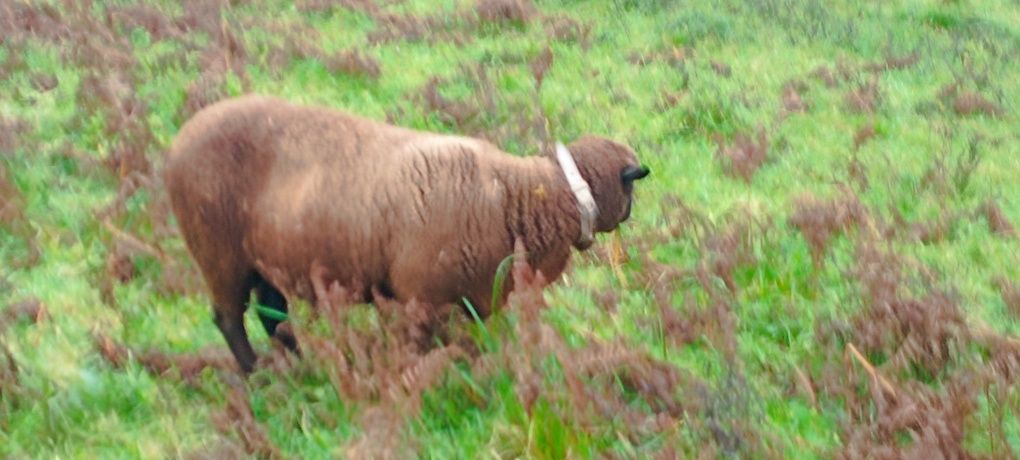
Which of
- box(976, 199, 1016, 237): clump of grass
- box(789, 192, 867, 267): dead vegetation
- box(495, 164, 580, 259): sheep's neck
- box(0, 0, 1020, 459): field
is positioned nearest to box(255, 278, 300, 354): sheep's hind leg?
box(0, 0, 1020, 459): field

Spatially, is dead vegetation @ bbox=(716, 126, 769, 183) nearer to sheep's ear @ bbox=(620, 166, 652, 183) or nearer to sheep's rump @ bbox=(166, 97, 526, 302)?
sheep's ear @ bbox=(620, 166, 652, 183)

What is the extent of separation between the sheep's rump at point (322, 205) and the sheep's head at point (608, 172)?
0.44 meters

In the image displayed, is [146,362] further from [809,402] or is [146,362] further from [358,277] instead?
[809,402]

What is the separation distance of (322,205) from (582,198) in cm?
105

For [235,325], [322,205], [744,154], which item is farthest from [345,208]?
[744,154]

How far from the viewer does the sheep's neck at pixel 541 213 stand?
399cm

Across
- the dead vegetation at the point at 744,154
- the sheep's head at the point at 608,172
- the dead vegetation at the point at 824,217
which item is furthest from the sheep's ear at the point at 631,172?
the dead vegetation at the point at 744,154

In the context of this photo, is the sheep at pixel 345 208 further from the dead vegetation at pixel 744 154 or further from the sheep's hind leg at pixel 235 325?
the dead vegetation at pixel 744 154

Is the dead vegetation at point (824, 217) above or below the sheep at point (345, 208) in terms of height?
below

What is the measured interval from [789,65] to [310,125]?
6584 millimetres

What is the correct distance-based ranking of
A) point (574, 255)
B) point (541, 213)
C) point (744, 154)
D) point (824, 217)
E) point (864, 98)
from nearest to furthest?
point (541, 213) → point (574, 255) → point (824, 217) → point (744, 154) → point (864, 98)

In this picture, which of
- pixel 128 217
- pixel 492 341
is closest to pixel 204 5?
pixel 128 217

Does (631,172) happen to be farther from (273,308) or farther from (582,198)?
(273,308)

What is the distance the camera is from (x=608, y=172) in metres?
4.15
